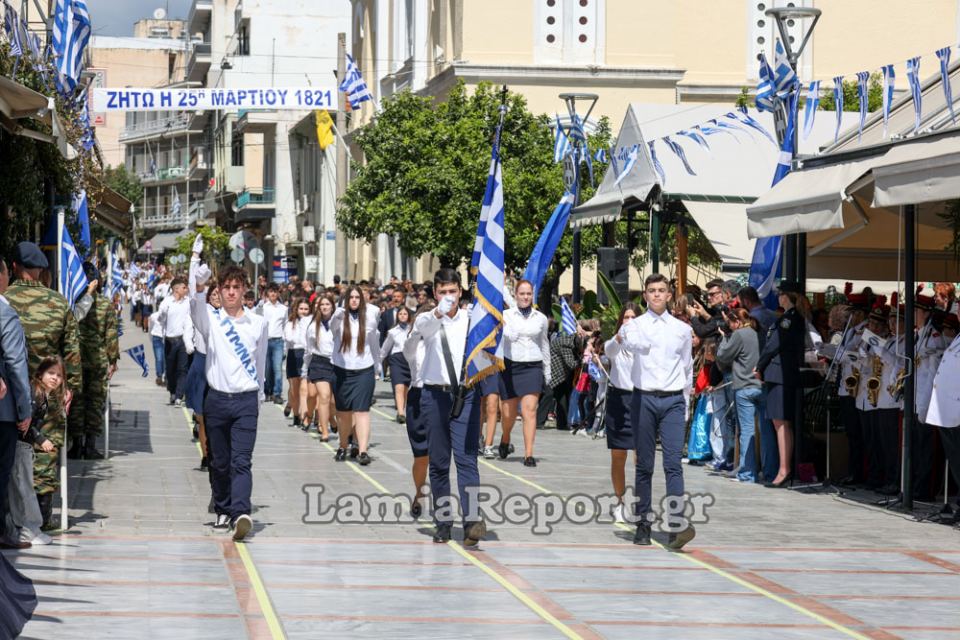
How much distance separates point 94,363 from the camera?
1593 cm

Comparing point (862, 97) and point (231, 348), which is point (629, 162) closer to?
point (862, 97)

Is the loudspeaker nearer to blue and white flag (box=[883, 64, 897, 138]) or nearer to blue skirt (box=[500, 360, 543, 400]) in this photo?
blue skirt (box=[500, 360, 543, 400])

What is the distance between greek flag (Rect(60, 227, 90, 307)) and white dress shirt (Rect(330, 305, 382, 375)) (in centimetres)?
345

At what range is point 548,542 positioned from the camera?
11.7 meters

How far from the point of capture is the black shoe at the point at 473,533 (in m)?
11.1

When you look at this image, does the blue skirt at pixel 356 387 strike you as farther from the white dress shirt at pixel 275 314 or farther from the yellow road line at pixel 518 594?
the white dress shirt at pixel 275 314

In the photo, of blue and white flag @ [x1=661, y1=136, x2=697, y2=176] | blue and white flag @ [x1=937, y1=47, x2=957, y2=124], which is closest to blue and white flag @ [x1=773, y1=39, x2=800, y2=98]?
blue and white flag @ [x1=937, y1=47, x2=957, y2=124]

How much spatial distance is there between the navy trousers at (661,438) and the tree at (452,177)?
17.9m

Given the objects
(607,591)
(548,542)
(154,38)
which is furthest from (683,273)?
(154,38)

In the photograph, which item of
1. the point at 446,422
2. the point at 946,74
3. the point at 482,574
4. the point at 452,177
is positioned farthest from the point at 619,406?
the point at 452,177

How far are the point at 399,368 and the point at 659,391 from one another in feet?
A: 26.5

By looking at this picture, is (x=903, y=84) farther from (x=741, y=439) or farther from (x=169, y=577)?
(x=169, y=577)

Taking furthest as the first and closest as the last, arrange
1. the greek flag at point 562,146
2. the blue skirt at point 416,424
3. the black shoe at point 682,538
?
the greek flag at point 562,146 < the blue skirt at point 416,424 < the black shoe at point 682,538

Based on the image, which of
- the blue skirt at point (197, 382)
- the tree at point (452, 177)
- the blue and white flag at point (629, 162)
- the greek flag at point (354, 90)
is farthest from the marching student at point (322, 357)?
the greek flag at point (354, 90)
